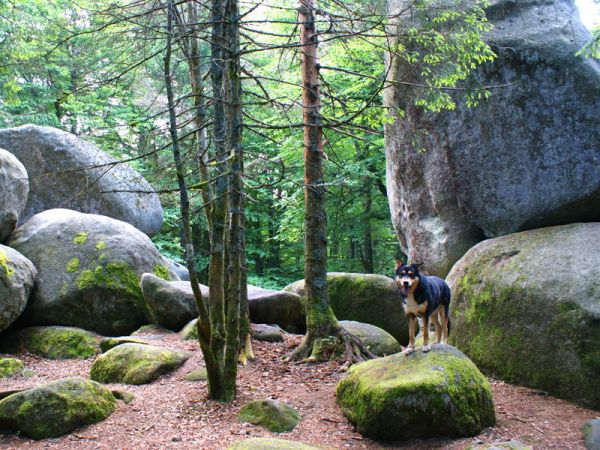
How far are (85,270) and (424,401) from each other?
7.98 metres

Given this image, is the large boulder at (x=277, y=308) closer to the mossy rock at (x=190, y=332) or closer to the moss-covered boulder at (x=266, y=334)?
the moss-covered boulder at (x=266, y=334)

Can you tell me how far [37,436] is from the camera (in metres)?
5.88

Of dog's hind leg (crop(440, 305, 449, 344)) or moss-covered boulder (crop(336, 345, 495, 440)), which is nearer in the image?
moss-covered boulder (crop(336, 345, 495, 440))

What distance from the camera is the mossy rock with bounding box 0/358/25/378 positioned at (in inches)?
323

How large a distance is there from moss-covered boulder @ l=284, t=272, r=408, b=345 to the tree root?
305 cm

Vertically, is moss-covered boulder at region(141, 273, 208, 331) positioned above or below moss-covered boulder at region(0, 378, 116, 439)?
above

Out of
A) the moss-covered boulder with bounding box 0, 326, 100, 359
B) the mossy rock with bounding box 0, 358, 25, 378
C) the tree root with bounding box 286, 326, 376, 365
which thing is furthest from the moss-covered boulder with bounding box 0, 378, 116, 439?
the moss-covered boulder with bounding box 0, 326, 100, 359

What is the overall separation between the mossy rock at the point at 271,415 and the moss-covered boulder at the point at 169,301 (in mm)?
4323

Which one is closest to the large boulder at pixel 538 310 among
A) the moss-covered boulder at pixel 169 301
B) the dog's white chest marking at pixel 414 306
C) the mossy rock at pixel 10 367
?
the dog's white chest marking at pixel 414 306

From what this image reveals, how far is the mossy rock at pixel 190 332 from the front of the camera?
10078 mm

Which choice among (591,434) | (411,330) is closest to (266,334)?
(411,330)

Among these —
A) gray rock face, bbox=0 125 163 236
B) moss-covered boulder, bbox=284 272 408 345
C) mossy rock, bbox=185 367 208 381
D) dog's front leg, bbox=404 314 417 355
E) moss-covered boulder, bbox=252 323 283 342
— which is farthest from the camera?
gray rock face, bbox=0 125 163 236

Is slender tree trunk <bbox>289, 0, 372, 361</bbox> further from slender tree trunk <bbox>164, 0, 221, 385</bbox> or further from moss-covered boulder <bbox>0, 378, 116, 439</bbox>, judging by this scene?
moss-covered boulder <bbox>0, 378, 116, 439</bbox>

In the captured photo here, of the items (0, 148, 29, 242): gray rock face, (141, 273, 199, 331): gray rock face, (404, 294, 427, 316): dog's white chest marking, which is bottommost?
(141, 273, 199, 331): gray rock face
